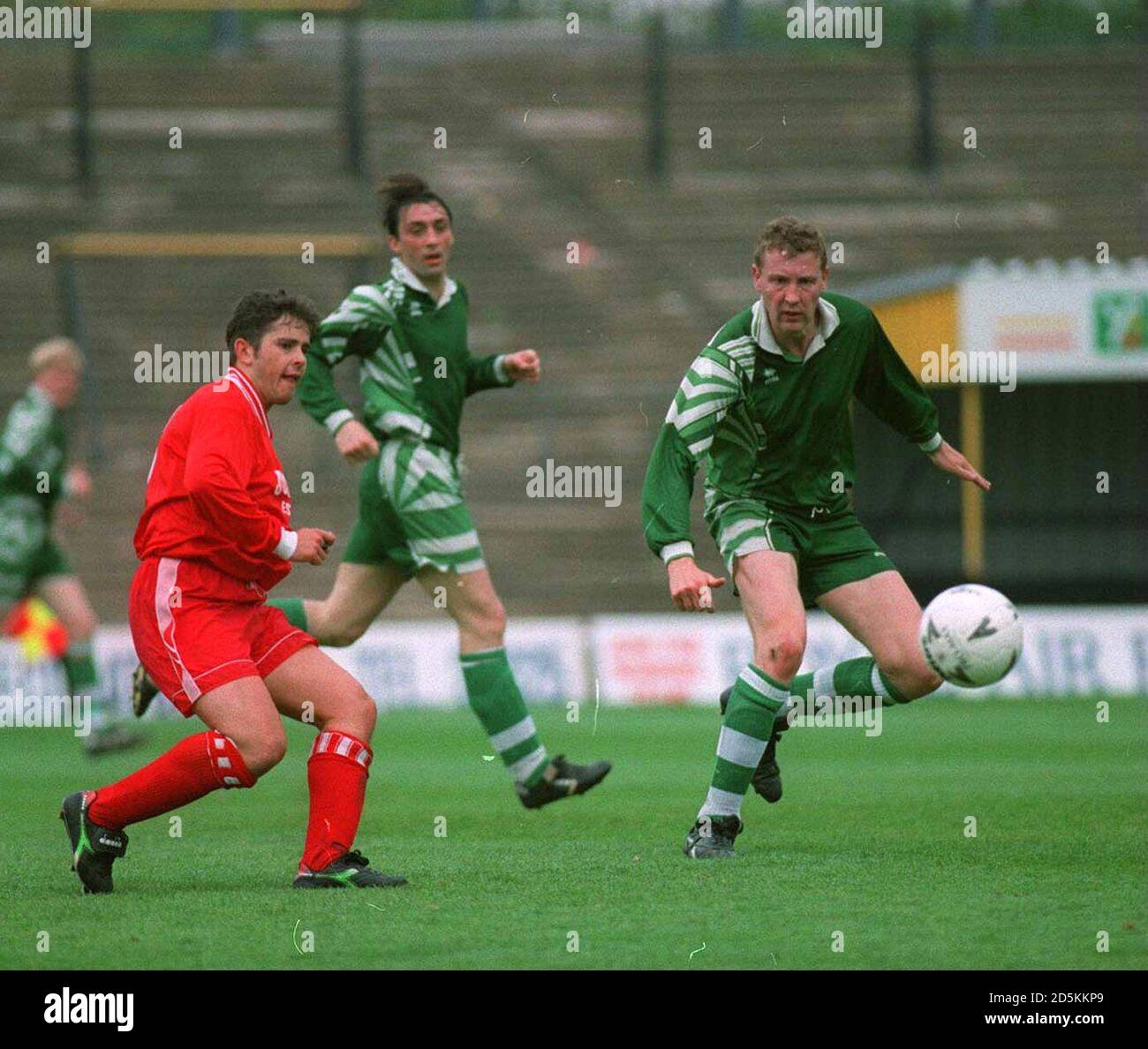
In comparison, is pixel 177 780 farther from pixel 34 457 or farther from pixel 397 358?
pixel 34 457

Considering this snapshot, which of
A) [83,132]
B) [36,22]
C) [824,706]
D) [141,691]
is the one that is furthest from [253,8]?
[824,706]

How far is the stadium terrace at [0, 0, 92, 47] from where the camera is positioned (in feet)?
95.6

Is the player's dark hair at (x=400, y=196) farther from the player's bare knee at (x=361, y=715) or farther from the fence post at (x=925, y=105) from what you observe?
the fence post at (x=925, y=105)

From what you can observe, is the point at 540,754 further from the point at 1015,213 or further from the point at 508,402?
the point at 1015,213

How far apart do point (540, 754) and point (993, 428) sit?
14.2 meters

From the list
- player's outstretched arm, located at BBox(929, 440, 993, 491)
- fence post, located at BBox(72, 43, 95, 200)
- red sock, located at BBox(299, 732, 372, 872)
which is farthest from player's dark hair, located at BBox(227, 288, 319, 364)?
fence post, located at BBox(72, 43, 95, 200)

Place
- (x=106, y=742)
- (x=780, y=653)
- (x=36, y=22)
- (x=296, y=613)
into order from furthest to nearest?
1. (x=36, y=22)
2. (x=106, y=742)
3. (x=296, y=613)
4. (x=780, y=653)

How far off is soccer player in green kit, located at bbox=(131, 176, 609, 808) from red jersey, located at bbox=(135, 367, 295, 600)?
1.87m

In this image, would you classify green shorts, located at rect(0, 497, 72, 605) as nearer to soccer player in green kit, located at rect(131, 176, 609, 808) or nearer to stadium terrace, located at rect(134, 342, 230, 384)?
soccer player in green kit, located at rect(131, 176, 609, 808)

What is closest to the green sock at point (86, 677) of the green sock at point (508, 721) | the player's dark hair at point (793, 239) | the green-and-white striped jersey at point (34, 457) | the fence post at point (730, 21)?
the green-and-white striped jersey at point (34, 457)

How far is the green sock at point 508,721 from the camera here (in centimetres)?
851

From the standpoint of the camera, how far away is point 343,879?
21.9 ft

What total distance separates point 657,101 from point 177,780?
21.4m

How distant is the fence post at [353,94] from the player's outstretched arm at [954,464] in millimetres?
17941
